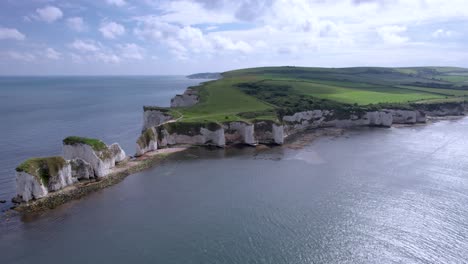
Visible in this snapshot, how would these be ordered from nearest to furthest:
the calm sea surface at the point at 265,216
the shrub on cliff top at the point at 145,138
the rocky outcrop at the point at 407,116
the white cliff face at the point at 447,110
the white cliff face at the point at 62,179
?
1. the calm sea surface at the point at 265,216
2. the white cliff face at the point at 62,179
3. the shrub on cliff top at the point at 145,138
4. the rocky outcrop at the point at 407,116
5. the white cliff face at the point at 447,110

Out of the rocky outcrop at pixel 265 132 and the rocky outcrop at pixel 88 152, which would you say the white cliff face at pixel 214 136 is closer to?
the rocky outcrop at pixel 265 132

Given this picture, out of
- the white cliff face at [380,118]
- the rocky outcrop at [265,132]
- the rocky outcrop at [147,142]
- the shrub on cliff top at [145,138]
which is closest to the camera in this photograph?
the rocky outcrop at [147,142]

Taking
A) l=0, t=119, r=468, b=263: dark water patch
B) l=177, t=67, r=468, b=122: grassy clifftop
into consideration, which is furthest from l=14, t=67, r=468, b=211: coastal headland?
l=0, t=119, r=468, b=263: dark water patch

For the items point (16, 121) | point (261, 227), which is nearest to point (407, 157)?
point (261, 227)

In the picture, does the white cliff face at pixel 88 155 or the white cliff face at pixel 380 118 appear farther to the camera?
the white cliff face at pixel 380 118

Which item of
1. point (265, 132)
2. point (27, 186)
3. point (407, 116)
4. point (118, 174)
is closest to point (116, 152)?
point (118, 174)

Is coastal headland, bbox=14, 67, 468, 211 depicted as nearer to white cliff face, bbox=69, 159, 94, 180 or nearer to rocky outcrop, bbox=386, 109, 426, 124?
white cliff face, bbox=69, 159, 94, 180

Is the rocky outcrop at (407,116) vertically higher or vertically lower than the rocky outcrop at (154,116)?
lower

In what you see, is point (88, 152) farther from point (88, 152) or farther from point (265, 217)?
point (265, 217)

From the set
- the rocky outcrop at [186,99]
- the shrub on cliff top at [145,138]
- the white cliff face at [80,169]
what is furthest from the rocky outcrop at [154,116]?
the white cliff face at [80,169]
